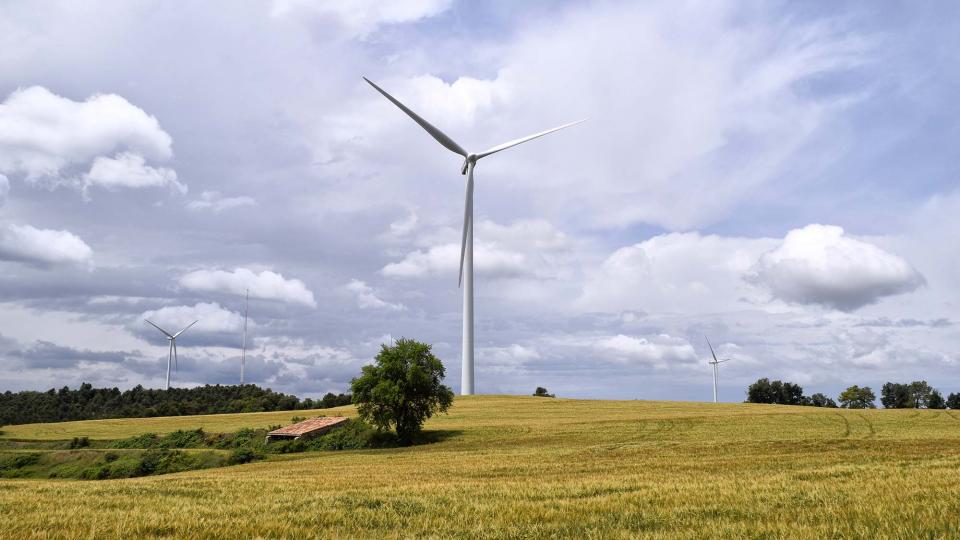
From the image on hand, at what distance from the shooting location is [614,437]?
64188mm

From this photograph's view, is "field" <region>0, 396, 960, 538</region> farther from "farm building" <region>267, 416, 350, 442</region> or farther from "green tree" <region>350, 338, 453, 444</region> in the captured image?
"farm building" <region>267, 416, 350, 442</region>

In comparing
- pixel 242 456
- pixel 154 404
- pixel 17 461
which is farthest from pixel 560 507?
pixel 154 404

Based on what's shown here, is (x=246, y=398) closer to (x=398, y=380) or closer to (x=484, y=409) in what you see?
(x=484, y=409)

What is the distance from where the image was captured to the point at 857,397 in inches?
7377

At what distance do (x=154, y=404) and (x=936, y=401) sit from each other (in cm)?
21311

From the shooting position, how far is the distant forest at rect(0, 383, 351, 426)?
151875 mm

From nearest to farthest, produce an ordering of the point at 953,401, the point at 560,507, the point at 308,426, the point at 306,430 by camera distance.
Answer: the point at 560,507 < the point at 306,430 < the point at 308,426 < the point at 953,401

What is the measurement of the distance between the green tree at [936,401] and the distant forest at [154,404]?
6021 inches

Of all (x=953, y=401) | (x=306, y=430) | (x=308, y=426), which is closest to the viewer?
(x=306, y=430)

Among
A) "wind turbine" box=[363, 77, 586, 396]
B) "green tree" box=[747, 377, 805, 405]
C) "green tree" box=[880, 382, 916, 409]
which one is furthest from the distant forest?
"green tree" box=[880, 382, 916, 409]

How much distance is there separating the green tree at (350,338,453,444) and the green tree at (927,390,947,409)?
154 metres

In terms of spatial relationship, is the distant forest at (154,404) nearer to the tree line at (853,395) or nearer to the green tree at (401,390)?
the green tree at (401,390)

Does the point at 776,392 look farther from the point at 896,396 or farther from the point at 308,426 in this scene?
the point at 308,426

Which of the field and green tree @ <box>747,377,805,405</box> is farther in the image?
green tree @ <box>747,377,805,405</box>
